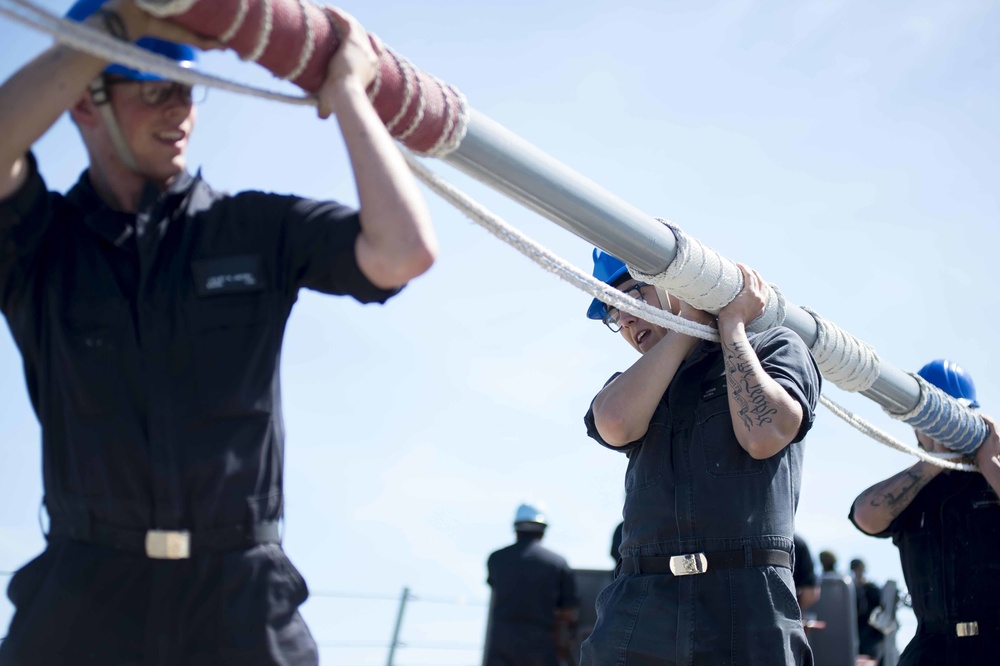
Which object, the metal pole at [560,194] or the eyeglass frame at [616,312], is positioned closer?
the metal pole at [560,194]

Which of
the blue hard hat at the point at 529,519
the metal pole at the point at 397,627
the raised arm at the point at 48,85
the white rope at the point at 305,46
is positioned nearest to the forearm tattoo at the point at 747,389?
the white rope at the point at 305,46

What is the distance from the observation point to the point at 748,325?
311 centimetres

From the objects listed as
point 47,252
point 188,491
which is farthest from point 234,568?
point 47,252

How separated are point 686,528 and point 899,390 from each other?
161 cm

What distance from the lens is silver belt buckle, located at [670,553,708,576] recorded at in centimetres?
271

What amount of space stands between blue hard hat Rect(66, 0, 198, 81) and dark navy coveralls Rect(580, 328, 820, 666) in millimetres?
1765

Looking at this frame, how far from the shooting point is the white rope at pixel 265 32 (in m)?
1.66

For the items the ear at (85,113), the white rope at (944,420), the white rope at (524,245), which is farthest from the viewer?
the white rope at (944,420)

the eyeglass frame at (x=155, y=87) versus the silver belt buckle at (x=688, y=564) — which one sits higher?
the eyeglass frame at (x=155, y=87)

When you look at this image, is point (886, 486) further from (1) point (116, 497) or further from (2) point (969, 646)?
(1) point (116, 497)

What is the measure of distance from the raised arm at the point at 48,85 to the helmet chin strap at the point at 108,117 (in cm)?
9

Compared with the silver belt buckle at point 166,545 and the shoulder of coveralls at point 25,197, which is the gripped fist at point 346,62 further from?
the silver belt buckle at point 166,545

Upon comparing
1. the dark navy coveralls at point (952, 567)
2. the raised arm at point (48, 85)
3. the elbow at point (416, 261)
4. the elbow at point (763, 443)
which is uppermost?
the raised arm at point (48, 85)

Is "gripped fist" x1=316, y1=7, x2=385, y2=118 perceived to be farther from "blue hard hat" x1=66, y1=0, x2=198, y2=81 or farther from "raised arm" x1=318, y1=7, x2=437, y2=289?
"blue hard hat" x1=66, y1=0, x2=198, y2=81
